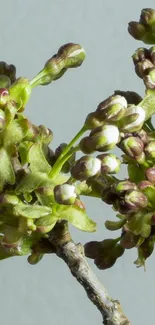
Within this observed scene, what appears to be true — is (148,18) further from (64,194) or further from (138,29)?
(64,194)

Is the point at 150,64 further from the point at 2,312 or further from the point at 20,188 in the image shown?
the point at 2,312

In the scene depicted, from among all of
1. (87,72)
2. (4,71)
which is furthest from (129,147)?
(87,72)

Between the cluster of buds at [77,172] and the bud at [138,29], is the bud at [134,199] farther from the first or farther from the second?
the bud at [138,29]

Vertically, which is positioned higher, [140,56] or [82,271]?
[140,56]

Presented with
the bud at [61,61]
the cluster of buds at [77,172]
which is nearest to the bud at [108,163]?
the cluster of buds at [77,172]

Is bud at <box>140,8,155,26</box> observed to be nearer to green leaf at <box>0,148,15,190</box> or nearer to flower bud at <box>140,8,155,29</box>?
flower bud at <box>140,8,155,29</box>

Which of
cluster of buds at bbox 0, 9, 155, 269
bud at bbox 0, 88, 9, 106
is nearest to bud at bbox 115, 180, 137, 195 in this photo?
cluster of buds at bbox 0, 9, 155, 269

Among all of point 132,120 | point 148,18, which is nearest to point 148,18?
point 148,18
